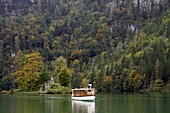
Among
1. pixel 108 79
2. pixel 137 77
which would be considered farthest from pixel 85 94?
pixel 108 79

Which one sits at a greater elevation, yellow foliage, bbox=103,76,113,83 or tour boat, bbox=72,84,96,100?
yellow foliage, bbox=103,76,113,83

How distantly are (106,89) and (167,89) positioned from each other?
29135 millimetres

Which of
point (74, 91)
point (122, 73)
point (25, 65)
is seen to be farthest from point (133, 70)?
point (74, 91)

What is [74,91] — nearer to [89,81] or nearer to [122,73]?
[122,73]

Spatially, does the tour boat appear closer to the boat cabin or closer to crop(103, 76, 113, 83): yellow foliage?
the boat cabin

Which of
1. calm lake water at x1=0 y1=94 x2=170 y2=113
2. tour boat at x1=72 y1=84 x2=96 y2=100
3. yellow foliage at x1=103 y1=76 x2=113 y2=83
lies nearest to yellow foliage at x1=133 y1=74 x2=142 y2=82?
yellow foliage at x1=103 y1=76 x2=113 y2=83

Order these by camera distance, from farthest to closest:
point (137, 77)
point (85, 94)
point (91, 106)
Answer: point (137, 77) < point (85, 94) < point (91, 106)

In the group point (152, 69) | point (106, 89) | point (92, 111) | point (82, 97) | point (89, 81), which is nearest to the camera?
point (92, 111)

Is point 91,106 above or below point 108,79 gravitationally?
below

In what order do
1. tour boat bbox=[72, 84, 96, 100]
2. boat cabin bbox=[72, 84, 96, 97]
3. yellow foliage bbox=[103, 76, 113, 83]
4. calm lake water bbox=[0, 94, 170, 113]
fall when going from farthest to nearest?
yellow foliage bbox=[103, 76, 113, 83] < boat cabin bbox=[72, 84, 96, 97] < tour boat bbox=[72, 84, 96, 100] < calm lake water bbox=[0, 94, 170, 113]

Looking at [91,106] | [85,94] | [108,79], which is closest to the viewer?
[91,106]

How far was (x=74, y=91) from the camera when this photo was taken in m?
99.8

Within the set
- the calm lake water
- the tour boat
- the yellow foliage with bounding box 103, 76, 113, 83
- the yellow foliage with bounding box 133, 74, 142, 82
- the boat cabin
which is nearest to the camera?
the calm lake water

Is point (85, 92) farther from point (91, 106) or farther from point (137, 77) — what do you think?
point (137, 77)
